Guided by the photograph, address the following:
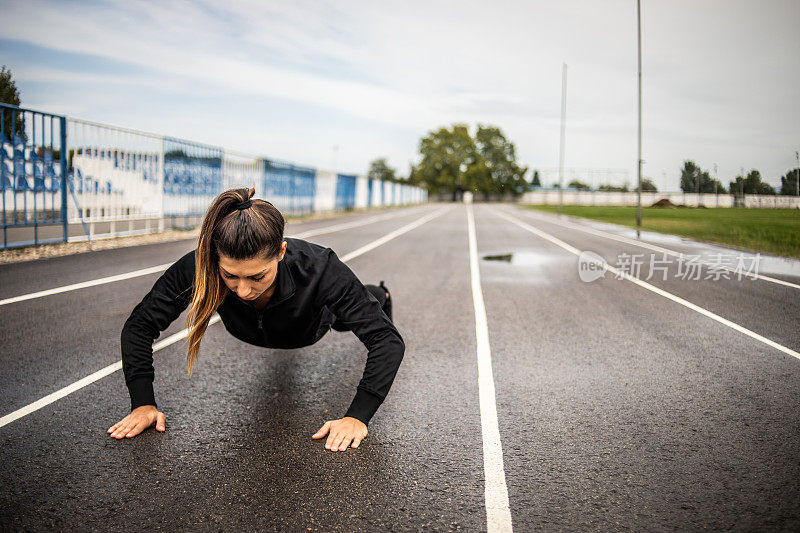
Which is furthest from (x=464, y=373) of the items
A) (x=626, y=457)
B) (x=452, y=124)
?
(x=452, y=124)

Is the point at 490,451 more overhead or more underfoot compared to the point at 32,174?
more underfoot

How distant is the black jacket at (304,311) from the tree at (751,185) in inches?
530

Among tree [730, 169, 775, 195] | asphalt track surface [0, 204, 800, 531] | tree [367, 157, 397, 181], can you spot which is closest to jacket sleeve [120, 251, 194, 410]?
asphalt track surface [0, 204, 800, 531]

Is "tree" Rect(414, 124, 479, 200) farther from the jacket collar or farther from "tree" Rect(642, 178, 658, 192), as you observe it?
the jacket collar

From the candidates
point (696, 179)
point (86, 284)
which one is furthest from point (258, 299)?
point (696, 179)

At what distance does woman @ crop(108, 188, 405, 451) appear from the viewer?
260 centimetres

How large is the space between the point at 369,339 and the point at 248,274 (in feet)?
2.26

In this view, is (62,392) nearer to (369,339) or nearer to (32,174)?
(369,339)

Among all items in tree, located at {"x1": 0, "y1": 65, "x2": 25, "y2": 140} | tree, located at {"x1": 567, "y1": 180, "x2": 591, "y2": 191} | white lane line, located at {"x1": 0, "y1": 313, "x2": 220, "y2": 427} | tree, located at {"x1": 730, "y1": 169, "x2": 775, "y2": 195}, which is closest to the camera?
white lane line, located at {"x1": 0, "y1": 313, "x2": 220, "y2": 427}

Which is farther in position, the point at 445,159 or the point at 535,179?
the point at 535,179

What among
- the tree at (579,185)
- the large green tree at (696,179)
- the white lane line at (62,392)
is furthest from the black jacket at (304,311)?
the tree at (579,185)

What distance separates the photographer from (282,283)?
9.50 feet

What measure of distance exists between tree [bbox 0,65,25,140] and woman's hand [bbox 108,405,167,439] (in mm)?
8828

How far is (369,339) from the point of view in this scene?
9.27ft
